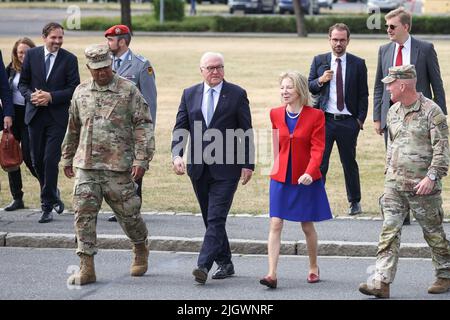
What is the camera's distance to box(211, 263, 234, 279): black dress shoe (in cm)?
1005

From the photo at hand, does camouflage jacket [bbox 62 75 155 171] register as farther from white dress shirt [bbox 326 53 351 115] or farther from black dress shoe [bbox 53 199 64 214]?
white dress shirt [bbox 326 53 351 115]

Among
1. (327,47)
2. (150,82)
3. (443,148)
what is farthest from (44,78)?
(327,47)

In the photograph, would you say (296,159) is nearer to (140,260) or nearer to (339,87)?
(140,260)

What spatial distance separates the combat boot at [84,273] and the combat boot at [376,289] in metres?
2.21

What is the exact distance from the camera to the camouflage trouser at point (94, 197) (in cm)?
974

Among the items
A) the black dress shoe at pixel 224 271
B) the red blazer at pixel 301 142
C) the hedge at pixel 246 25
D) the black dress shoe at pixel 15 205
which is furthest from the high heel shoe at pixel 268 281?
the hedge at pixel 246 25

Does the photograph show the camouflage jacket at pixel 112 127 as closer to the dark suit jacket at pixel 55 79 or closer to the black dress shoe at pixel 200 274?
the black dress shoe at pixel 200 274

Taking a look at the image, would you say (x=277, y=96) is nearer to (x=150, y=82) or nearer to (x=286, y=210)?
(x=150, y=82)

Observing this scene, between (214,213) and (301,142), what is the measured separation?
92 cm

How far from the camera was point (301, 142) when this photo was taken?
9625 millimetres

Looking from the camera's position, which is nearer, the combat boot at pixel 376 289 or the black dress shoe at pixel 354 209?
the combat boot at pixel 376 289

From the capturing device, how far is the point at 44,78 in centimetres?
1254
